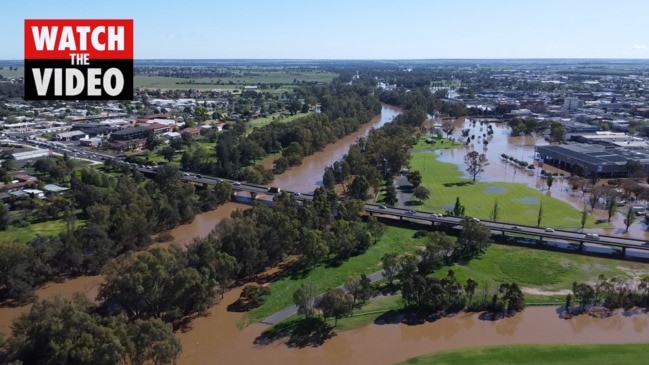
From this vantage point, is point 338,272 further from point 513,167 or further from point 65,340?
point 513,167

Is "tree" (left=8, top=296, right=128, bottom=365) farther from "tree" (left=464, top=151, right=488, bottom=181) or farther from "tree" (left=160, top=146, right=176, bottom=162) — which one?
"tree" (left=464, top=151, right=488, bottom=181)

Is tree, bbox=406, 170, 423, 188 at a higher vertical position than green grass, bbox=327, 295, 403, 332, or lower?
higher

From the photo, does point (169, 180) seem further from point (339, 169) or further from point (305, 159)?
point (305, 159)

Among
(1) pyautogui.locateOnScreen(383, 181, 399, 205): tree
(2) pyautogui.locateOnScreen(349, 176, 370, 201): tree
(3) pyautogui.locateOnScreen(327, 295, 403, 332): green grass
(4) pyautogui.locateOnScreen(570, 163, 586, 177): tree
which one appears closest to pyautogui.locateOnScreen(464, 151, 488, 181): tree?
(4) pyautogui.locateOnScreen(570, 163, 586, 177): tree

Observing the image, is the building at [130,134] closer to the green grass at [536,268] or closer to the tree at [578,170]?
the green grass at [536,268]

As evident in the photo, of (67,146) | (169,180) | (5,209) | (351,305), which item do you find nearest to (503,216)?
(351,305)

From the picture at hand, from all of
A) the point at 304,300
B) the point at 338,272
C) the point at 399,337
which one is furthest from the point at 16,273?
the point at 399,337
